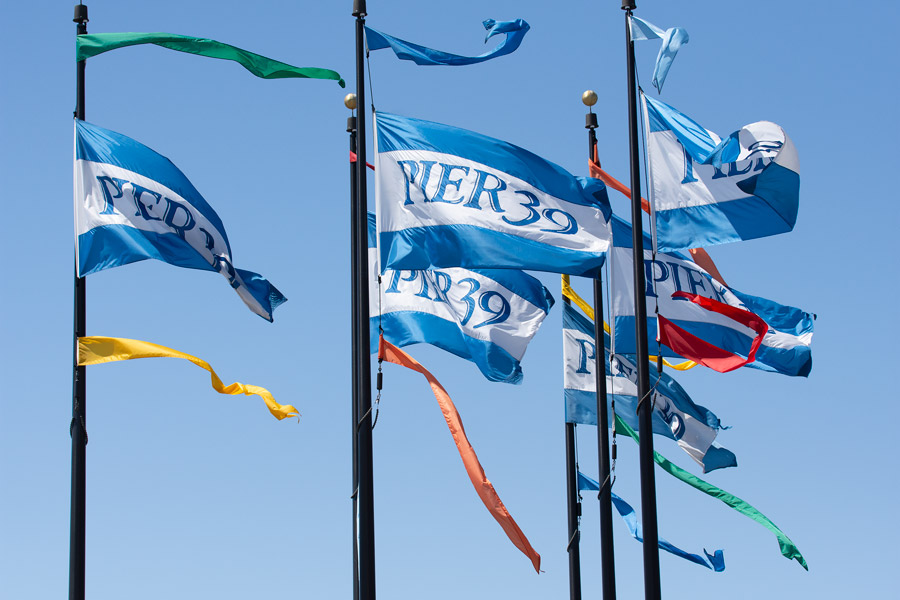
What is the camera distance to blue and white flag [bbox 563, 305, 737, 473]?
25.7 metres

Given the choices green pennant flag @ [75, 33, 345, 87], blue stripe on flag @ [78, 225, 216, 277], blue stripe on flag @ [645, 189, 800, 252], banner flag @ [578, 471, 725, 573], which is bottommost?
banner flag @ [578, 471, 725, 573]

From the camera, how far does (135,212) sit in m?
18.7

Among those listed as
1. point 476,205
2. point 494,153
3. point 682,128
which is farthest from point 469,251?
point 682,128

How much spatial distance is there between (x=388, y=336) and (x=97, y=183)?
18.5 feet

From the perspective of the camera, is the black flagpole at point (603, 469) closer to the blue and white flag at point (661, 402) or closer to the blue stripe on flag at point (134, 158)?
the blue and white flag at point (661, 402)

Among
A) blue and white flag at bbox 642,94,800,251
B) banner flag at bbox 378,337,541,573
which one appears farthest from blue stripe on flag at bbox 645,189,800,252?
banner flag at bbox 378,337,541,573

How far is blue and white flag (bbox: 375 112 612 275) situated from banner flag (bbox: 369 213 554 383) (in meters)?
2.60

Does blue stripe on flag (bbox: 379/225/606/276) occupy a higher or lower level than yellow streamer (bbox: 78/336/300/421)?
higher

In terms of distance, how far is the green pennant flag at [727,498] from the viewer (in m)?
25.2

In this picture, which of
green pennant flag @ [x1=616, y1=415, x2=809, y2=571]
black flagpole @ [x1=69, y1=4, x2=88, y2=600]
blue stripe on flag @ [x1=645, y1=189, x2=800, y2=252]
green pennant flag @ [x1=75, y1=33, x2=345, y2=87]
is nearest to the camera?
black flagpole @ [x1=69, y1=4, x2=88, y2=600]

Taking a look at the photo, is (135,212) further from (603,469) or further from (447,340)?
(603,469)

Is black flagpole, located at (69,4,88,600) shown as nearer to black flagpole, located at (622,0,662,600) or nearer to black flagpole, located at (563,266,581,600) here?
black flagpole, located at (622,0,662,600)

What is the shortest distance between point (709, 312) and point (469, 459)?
21.2 ft

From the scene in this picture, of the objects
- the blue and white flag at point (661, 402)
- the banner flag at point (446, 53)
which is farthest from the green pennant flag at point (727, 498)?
the banner flag at point (446, 53)
